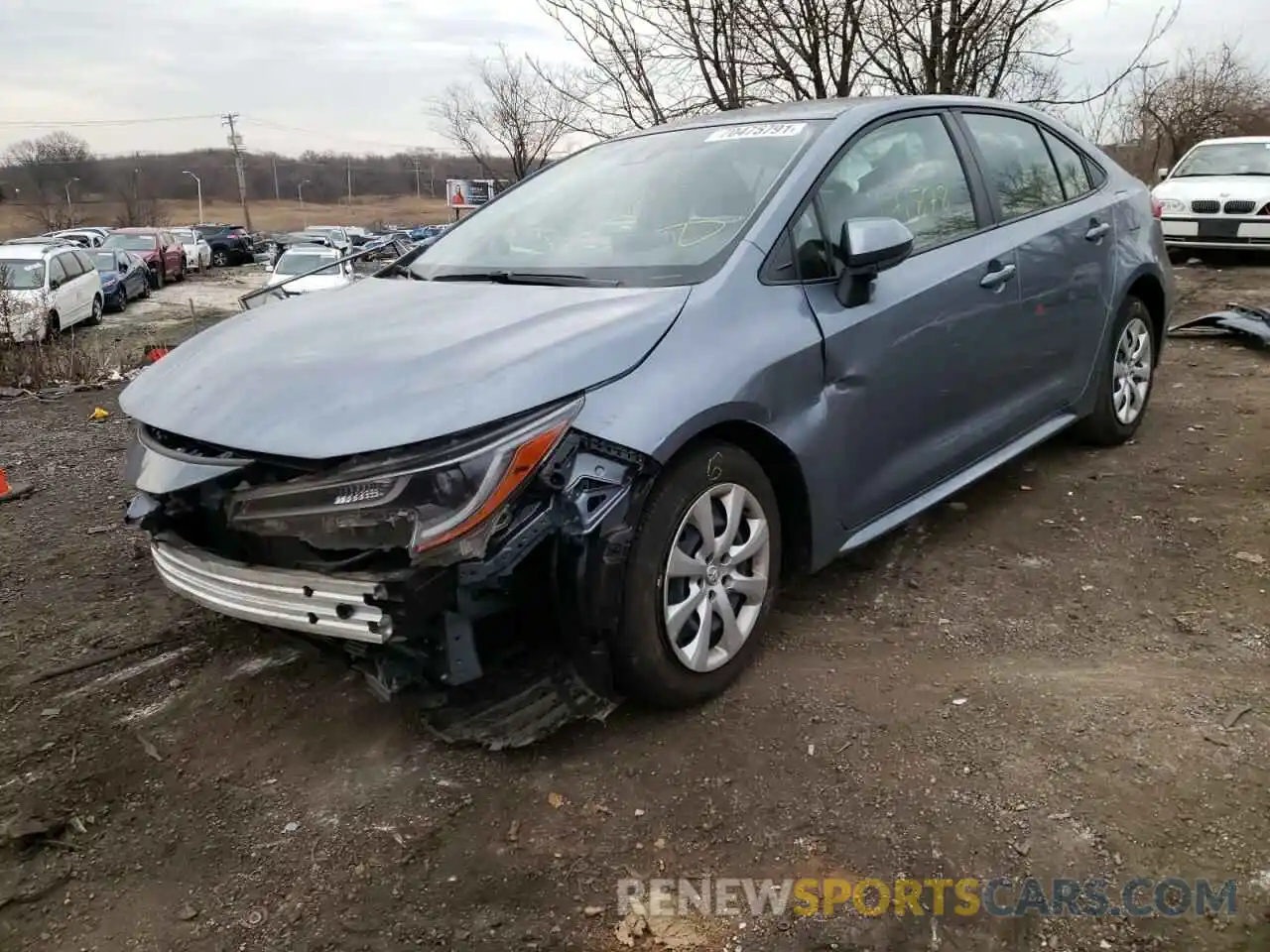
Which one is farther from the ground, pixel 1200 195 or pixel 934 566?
pixel 1200 195

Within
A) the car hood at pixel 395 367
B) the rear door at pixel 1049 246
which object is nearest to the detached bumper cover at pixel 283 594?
the car hood at pixel 395 367

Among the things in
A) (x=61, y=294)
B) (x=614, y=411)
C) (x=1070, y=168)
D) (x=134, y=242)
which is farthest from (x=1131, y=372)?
(x=134, y=242)

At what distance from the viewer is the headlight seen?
2.22 metres

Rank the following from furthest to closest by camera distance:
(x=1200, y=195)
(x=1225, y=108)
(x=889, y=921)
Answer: (x=1225, y=108) < (x=1200, y=195) < (x=889, y=921)

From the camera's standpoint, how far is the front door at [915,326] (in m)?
3.06

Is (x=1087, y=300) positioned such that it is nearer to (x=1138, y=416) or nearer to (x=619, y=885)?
(x=1138, y=416)

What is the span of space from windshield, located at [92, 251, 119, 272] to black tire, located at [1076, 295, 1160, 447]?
2608cm

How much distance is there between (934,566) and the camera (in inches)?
147

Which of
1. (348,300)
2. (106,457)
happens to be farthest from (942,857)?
(106,457)

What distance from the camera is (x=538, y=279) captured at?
3111 millimetres

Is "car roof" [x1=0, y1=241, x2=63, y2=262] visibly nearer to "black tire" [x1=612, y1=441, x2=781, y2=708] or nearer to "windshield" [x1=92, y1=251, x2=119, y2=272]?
"windshield" [x1=92, y1=251, x2=119, y2=272]

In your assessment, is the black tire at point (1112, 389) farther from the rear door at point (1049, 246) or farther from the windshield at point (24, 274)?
the windshield at point (24, 274)

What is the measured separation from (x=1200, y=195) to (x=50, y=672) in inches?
541

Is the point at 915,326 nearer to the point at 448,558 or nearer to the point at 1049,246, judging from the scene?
the point at 1049,246
